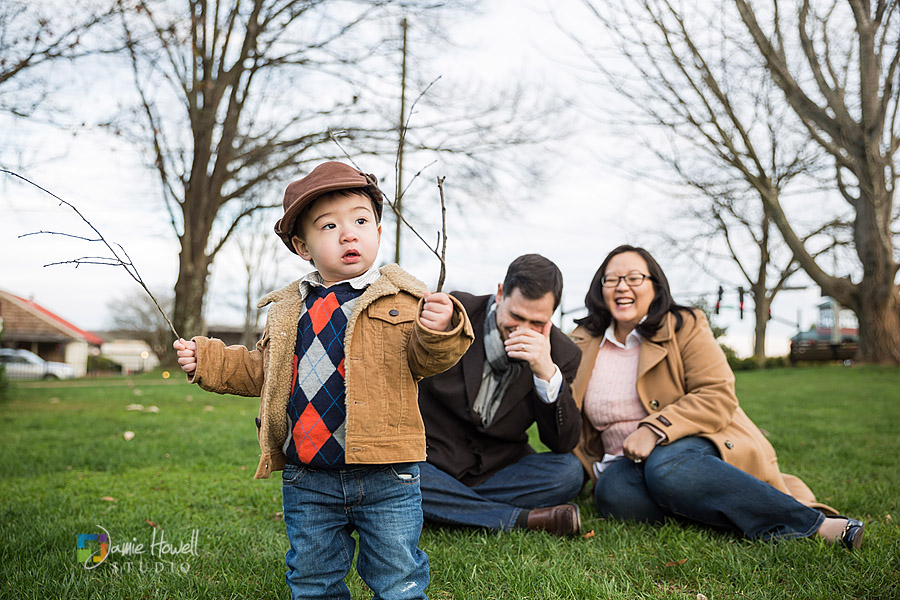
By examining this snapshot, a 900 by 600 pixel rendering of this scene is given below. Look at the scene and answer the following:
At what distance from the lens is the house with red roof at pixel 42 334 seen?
39188 millimetres

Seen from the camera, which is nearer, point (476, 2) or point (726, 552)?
point (726, 552)

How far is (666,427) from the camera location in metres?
3.35

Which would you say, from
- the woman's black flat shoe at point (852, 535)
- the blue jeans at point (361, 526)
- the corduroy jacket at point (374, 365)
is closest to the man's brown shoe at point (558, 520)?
the woman's black flat shoe at point (852, 535)

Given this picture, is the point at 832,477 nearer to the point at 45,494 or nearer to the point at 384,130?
the point at 45,494

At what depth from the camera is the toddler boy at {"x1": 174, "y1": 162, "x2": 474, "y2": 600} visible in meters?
2.08

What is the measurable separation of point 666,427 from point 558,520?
27.4 inches

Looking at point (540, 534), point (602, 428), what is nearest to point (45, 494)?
point (540, 534)

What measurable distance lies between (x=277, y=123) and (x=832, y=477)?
553 inches

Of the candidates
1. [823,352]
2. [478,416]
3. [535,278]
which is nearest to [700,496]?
[478,416]

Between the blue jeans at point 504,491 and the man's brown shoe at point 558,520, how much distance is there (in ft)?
0.35

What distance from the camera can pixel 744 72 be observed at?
1106 cm

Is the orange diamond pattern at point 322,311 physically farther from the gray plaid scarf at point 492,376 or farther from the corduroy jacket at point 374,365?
the gray plaid scarf at point 492,376

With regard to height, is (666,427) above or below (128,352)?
above

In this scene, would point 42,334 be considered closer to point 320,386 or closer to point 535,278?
point 535,278
